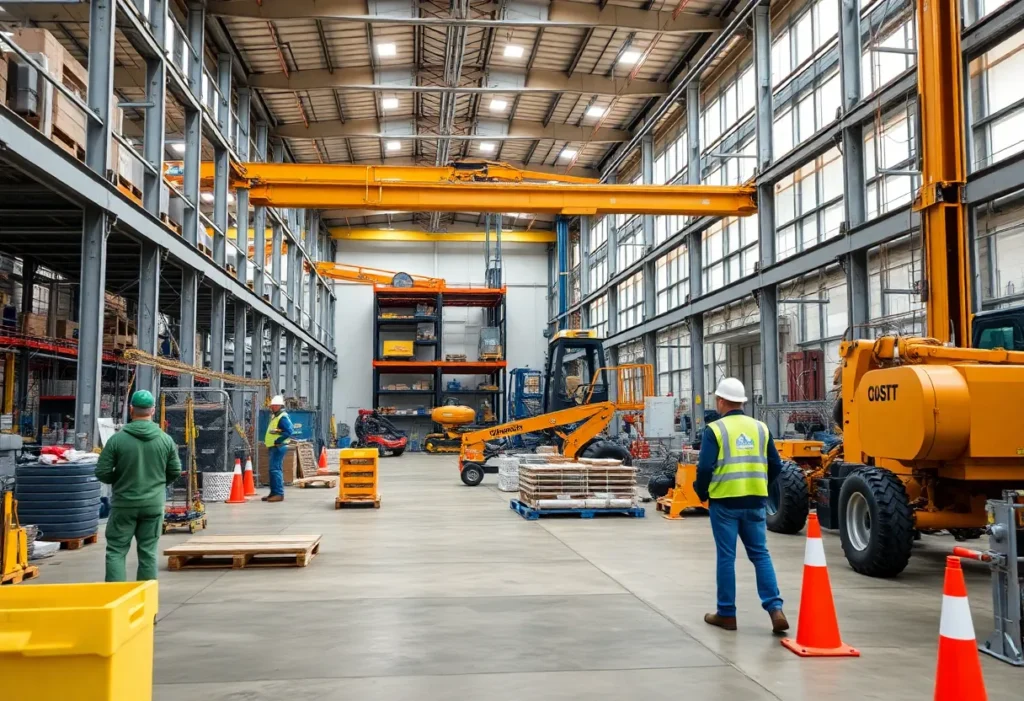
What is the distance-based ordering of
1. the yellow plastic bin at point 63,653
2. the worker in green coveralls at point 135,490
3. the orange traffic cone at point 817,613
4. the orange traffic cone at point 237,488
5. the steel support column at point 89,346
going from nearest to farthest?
the yellow plastic bin at point 63,653 → the orange traffic cone at point 817,613 → the worker in green coveralls at point 135,490 → the steel support column at point 89,346 → the orange traffic cone at point 237,488

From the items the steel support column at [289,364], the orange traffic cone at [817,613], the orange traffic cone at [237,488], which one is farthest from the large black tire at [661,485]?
the steel support column at [289,364]

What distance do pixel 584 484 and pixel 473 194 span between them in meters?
9.35

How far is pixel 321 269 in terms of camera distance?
39.0 m

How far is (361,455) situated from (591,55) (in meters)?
15.4

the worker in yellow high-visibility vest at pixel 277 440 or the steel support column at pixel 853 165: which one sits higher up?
the steel support column at pixel 853 165

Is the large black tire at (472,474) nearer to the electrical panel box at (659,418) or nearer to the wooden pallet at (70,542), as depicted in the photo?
the electrical panel box at (659,418)

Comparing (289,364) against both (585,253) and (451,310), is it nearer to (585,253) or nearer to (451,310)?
(585,253)

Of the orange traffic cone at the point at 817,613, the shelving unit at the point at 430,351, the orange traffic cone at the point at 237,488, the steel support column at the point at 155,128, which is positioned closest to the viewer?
the orange traffic cone at the point at 817,613

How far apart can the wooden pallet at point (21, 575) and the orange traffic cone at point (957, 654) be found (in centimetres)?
698

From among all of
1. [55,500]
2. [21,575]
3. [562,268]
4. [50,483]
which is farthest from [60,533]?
[562,268]

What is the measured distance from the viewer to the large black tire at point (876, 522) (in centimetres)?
741

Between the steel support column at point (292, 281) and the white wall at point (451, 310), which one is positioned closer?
the steel support column at point (292, 281)

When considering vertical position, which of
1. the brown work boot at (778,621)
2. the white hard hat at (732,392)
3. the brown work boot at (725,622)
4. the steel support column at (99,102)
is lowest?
the brown work boot at (725,622)

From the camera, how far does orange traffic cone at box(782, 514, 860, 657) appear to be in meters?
5.18
